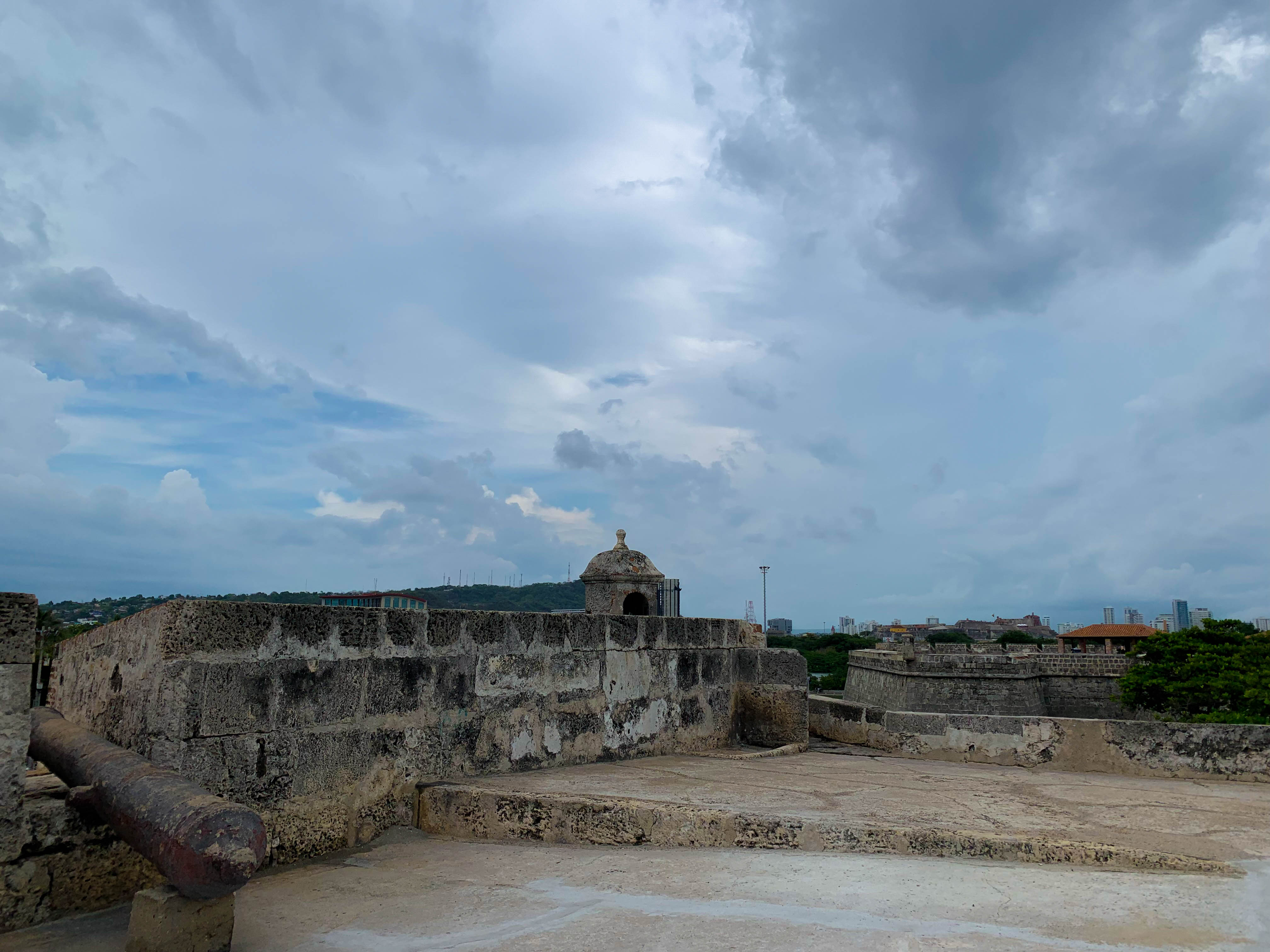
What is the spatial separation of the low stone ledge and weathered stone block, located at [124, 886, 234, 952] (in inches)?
74.8

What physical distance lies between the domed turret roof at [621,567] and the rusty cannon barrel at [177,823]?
9323 millimetres

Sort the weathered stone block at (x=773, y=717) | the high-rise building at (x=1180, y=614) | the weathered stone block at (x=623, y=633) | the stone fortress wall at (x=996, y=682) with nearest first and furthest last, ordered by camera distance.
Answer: the weathered stone block at (x=623, y=633)
the weathered stone block at (x=773, y=717)
the stone fortress wall at (x=996, y=682)
the high-rise building at (x=1180, y=614)

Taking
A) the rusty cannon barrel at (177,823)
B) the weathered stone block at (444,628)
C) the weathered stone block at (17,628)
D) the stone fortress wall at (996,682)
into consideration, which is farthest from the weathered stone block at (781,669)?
the stone fortress wall at (996,682)

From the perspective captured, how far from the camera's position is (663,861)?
3.80 m

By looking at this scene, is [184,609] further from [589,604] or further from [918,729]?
[589,604]

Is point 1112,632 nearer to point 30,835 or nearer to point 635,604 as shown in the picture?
point 635,604

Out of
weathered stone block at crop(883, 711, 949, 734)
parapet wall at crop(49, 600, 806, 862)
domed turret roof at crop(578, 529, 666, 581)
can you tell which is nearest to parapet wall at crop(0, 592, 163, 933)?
parapet wall at crop(49, 600, 806, 862)

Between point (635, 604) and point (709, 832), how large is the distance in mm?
8852

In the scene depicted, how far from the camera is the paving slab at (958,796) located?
4.00 m

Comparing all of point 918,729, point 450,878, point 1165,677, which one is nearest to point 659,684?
point 918,729

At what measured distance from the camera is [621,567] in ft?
41.8

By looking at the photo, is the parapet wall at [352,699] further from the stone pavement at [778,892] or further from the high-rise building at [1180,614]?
the high-rise building at [1180,614]

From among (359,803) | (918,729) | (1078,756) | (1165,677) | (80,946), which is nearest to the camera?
(80,946)

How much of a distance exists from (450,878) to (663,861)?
1007 millimetres
